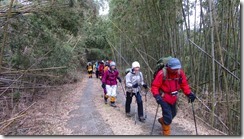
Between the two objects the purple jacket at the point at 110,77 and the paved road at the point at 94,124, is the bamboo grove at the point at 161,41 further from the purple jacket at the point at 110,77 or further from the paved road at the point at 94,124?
the purple jacket at the point at 110,77

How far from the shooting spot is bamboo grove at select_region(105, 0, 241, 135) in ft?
19.9

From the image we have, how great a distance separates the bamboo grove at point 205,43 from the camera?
608 cm

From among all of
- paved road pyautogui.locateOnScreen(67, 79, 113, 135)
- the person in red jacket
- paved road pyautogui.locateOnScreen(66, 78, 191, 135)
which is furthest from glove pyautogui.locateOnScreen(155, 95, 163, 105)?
paved road pyautogui.locateOnScreen(67, 79, 113, 135)

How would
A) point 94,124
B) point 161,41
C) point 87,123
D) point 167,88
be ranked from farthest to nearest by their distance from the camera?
point 161,41, point 87,123, point 94,124, point 167,88

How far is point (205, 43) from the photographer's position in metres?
7.29

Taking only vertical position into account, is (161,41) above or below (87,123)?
above

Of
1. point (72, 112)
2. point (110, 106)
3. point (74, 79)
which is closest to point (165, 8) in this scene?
point (110, 106)

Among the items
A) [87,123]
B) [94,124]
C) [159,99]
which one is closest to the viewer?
[159,99]

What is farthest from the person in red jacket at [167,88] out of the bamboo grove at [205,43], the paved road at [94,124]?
the bamboo grove at [205,43]

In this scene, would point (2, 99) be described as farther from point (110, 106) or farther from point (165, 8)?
point (165, 8)

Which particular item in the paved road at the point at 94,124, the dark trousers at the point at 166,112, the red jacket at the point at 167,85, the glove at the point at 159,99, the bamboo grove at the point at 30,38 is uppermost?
the bamboo grove at the point at 30,38

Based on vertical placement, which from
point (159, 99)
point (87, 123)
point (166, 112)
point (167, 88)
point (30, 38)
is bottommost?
point (87, 123)

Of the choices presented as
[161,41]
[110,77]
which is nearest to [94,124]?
[110,77]

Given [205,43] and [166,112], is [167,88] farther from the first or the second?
[205,43]
